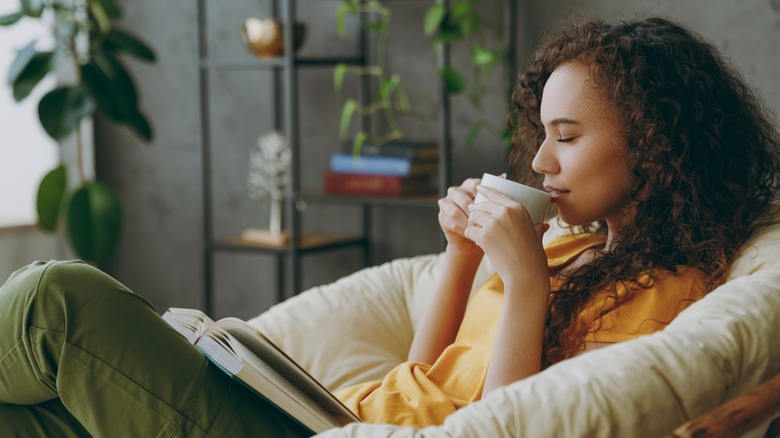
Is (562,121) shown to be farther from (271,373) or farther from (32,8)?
(32,8)

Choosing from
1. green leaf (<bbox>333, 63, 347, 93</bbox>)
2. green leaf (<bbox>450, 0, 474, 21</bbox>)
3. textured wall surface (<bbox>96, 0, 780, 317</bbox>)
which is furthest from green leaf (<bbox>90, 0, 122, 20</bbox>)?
green leaf (<bbox>450, 0, 474, 21</bbox>)

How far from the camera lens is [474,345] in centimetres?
144

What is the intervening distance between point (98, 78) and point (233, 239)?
2.19ft

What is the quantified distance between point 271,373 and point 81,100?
6.74 feet

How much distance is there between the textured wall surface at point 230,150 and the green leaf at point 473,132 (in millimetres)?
23

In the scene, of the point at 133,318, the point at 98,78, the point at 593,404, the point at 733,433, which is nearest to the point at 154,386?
the point at 133,318

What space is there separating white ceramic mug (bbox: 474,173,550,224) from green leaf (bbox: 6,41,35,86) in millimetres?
2100

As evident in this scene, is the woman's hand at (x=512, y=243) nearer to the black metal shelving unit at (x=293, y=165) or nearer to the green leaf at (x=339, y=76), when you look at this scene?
the black metal shelving unit at (x=293, y=165)

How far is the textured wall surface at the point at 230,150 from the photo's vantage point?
2953mm

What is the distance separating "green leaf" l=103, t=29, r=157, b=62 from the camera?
3037 millimetres

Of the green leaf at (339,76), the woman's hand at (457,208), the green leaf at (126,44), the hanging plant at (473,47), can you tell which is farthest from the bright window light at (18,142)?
the woman's hand at (457,208)

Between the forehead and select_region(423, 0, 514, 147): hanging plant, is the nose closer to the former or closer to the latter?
the forehead

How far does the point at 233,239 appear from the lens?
316 centimetres

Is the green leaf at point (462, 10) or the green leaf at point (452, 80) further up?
the green leaf at point (462, 10)
